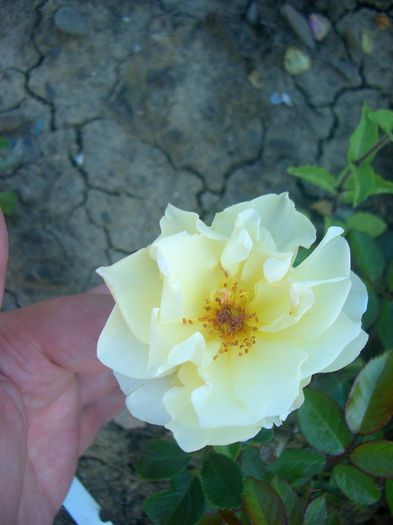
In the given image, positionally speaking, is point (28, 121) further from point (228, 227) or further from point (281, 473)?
point (281, 473)

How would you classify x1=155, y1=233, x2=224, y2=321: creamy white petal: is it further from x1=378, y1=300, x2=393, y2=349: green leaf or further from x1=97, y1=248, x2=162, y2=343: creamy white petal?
x1=378, y1=300, x2=393, y2=349: green leaf

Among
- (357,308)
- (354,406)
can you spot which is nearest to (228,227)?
(357,308)

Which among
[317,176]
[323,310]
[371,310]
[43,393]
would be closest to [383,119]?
[317,176]

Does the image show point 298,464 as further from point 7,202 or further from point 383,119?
point 7,202

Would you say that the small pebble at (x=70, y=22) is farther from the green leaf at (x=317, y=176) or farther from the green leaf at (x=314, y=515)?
the green leaf at (x=314, y=515)

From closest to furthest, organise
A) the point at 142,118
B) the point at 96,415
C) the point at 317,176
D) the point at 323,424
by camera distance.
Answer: the point at 323,424, the point at 317,176, the point at 96,415, the point at 142,118
